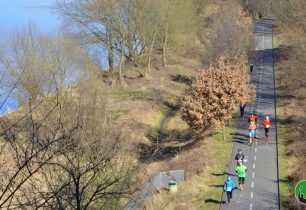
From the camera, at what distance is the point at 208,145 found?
97.5 ft

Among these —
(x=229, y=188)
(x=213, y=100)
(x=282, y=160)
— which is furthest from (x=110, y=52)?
(x=229, y=188)

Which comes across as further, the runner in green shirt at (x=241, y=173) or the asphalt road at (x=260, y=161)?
the runner in green shirt at (x=241, y=173)

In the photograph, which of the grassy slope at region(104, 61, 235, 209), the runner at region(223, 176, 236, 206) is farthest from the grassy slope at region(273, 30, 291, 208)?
the grassy slope at region(104, 61, 235, 209)

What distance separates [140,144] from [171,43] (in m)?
22.8

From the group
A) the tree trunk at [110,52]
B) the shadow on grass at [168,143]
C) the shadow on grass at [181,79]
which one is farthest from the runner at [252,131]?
the tree trunk at [110,52]

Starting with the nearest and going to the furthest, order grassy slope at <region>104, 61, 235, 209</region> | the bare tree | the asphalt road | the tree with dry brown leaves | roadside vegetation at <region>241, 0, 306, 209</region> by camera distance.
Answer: the asphalt road, grassy slope at <region>104, 61, 235, 209</region>, roadside vegetation at <region>241, 0, 306, 209</region>, the tree with dry brown leaves, the bare tree

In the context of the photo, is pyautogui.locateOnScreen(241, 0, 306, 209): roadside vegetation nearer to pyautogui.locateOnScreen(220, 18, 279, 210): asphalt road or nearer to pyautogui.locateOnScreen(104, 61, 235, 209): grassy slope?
pyautogui.locateOnScreen(220, 18, 279, 210): asphalt road

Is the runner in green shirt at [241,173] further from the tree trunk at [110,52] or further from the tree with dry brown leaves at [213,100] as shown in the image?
the tree trunk at [110,52]

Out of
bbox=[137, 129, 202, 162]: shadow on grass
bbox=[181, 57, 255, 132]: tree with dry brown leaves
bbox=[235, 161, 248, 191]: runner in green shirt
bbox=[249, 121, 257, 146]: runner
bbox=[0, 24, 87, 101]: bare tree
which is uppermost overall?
bbox=[0, 24, 87, 101]: bare tree

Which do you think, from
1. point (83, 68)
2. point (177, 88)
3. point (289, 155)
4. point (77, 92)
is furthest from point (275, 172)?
→ point (177, 88)

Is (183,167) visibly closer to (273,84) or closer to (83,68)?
(83,68)

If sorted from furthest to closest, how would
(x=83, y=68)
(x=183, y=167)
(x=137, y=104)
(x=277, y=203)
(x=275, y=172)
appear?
(x=137, y=104), (x=83, y=68), (x=183, y=167), (x=275, y=172), (x=277, y=203)

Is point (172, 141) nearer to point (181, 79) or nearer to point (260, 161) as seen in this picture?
point (260, 161)

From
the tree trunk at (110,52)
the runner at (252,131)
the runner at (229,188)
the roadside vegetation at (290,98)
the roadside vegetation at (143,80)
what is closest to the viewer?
the runner at (229,188)
